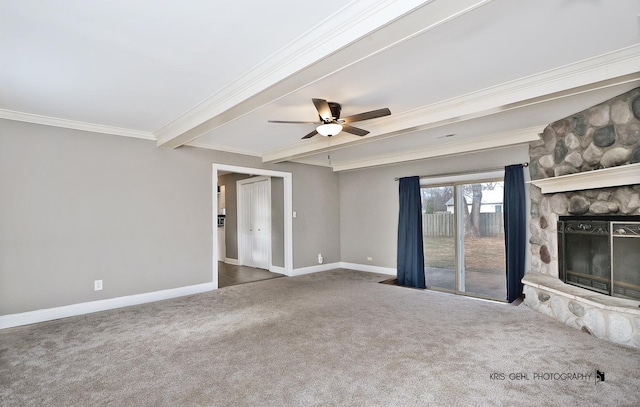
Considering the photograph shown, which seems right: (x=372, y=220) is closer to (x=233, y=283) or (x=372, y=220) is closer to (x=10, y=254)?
(x=233, y=283)

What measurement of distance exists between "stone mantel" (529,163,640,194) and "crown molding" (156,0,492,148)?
2.53 m

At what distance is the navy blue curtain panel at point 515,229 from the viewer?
4.75 metres

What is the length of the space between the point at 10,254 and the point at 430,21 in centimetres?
479

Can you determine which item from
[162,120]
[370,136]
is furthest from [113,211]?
[370,136]

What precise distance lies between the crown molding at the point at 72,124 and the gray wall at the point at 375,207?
4.17 metres

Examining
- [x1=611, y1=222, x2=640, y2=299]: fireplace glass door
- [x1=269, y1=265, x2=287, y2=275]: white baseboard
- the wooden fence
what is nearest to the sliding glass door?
the wooden fence

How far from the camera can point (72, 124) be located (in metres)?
4.00

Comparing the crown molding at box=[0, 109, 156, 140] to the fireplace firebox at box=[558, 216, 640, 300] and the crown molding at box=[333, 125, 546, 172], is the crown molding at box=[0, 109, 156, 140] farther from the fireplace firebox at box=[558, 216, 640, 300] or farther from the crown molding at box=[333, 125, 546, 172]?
the fireplace firebox at box=[558, 216, 640, 300]

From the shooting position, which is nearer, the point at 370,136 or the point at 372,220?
the point at 370,136

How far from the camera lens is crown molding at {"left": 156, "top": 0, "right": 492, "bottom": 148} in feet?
5.78

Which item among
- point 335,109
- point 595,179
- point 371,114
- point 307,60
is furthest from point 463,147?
point 307,60

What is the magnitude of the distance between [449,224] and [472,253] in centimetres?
62

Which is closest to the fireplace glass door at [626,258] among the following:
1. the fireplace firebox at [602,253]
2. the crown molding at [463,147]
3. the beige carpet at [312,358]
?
the fireplace firebox at [602,253]

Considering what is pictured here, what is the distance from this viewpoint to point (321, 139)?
486cm
